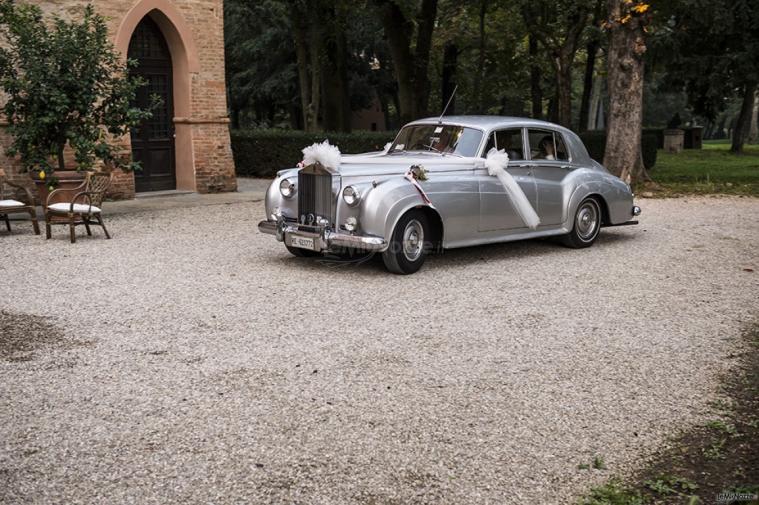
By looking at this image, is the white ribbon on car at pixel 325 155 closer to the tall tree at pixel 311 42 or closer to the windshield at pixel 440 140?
the windshield at pixel 440 140

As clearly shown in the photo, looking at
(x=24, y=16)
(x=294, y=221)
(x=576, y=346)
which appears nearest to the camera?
(x=576, y=346)

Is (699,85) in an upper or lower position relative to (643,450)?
upper

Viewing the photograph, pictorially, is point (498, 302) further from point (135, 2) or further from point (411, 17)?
point (411, 17)

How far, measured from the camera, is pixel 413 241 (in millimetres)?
9102

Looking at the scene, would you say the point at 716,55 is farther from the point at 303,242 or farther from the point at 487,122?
the point at 303,242

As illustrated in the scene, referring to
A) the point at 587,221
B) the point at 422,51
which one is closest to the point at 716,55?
the point at 422,51

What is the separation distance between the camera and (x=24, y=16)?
13.5 metres

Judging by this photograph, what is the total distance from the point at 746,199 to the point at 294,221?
455 inches

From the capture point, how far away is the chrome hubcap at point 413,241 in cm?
902

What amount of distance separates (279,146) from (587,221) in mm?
13353

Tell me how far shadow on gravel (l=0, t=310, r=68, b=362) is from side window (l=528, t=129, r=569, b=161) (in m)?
6.06

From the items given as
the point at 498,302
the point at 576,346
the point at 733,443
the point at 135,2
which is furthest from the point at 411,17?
the point at 733,443

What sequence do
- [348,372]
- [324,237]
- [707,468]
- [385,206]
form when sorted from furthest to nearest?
1. [324,237]
2. [385,206]
3. [348,372]
4. [707,468]

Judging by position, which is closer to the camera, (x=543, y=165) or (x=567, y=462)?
(x=567, y=462)
